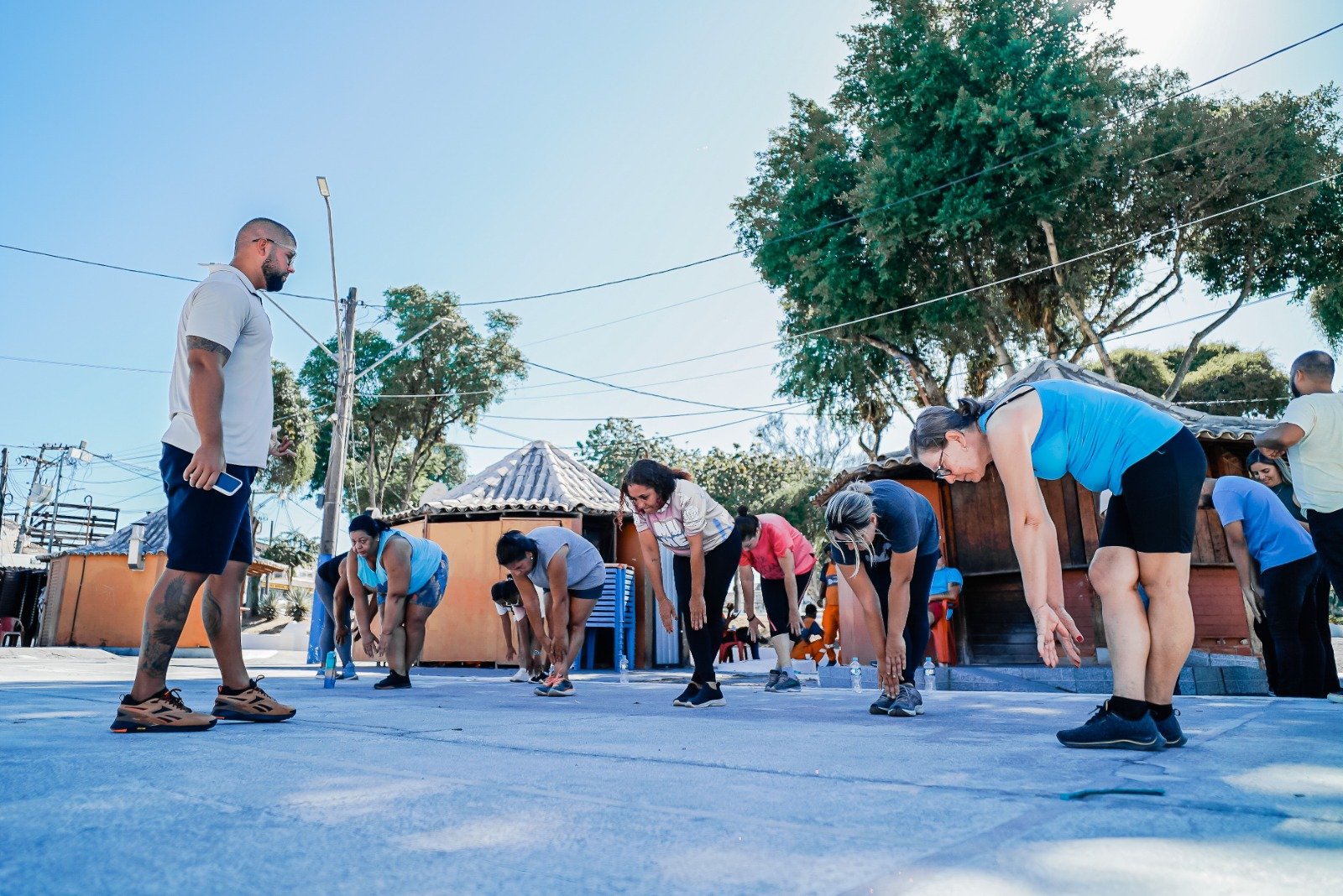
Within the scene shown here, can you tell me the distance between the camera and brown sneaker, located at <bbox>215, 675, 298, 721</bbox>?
135 inches

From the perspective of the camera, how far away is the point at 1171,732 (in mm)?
2746

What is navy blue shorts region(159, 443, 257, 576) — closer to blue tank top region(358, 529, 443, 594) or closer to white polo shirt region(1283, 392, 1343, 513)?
blue tank top region(358, 529, 443, 594)

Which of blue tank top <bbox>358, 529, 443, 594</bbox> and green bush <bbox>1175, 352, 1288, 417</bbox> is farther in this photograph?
green bush <bbox>1175, 352, 1288, 417</bbox>

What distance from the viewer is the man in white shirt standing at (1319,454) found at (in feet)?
13.2

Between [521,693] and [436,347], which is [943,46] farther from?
[436,347]

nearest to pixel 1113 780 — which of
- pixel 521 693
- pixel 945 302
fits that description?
pixel 521 693

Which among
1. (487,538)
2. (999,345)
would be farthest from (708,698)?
(999,345)

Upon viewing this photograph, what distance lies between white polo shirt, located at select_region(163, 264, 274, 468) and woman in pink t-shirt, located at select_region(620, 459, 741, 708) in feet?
6.67

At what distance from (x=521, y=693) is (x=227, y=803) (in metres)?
4.63

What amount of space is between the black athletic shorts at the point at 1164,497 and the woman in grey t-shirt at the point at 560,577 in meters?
4.03

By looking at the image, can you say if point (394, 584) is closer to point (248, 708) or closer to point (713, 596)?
point (713, 596)

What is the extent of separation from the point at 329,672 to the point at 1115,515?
6122 mm

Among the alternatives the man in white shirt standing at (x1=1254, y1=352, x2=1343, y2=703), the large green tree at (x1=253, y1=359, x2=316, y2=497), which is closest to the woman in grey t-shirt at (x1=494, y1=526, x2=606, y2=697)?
the man in white shirt standing at (x1=1254, y1=352, x2=1343, y2=703)

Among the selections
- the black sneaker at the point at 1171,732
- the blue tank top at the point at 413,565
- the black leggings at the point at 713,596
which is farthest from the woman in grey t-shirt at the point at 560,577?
the black sneaker at the point at 1171,732
